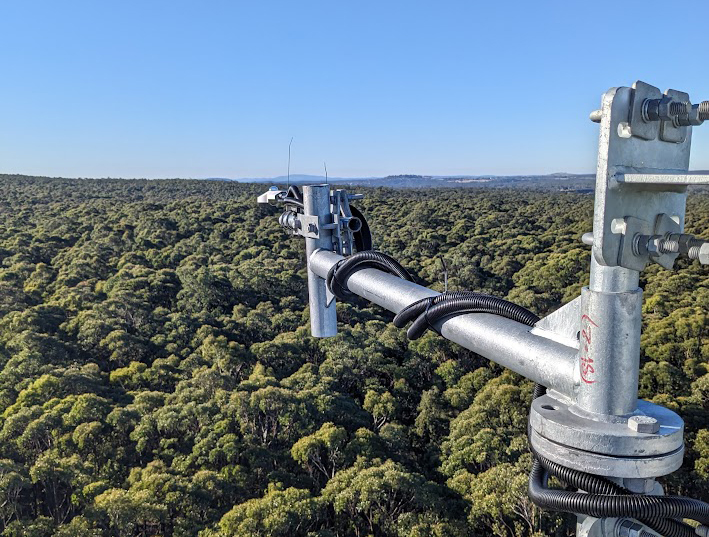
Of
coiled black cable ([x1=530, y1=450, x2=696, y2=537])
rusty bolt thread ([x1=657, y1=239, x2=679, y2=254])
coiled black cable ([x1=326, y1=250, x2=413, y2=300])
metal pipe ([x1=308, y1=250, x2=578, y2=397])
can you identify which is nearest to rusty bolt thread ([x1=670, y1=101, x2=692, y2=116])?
rusty bolt thread ([x1=657, y1=239, x2=679, y2=254])

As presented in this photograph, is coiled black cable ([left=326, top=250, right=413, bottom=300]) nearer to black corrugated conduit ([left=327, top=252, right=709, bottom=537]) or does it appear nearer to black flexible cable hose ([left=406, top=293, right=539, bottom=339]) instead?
black flexible cable hose ([left=406, top=293, right=539, bottom=339])

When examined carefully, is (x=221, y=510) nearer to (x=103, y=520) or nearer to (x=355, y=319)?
(x=103, y=520)

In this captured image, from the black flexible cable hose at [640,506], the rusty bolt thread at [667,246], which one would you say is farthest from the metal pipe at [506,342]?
the rusty bolt thread at [667,246]

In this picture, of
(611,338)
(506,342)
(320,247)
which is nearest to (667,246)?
(611,338)

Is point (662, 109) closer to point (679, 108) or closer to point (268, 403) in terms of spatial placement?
point (679, 108)

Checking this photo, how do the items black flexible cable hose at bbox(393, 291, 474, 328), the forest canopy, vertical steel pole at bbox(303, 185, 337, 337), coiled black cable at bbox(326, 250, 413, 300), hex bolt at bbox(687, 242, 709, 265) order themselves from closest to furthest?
hex bolt at bbox(687, 242, 709, 265) → black flexible cable hose at bbox(393, 291, 474, 328) → coiled black cable at bbox(326, 250, 413, 300) → vertical steel pole at bbox(303, 185, 337, 337) → the forest canopy
